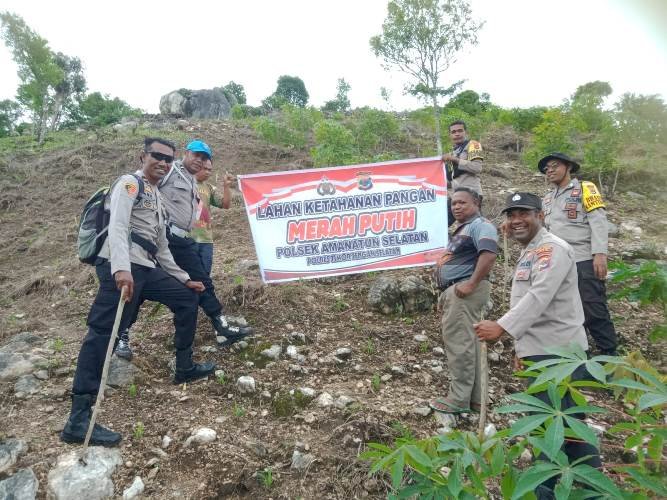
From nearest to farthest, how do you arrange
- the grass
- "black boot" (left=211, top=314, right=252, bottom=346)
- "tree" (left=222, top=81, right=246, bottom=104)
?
the grass
"black boot" (left=211, top=314, right=252, bottom=346)
"tree" (left=222, top=81, right=246, bottom=104)

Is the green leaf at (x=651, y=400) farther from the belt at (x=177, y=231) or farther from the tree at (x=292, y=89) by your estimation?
the tree at (x=292, y=89)

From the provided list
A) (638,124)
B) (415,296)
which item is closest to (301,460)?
(415,296)

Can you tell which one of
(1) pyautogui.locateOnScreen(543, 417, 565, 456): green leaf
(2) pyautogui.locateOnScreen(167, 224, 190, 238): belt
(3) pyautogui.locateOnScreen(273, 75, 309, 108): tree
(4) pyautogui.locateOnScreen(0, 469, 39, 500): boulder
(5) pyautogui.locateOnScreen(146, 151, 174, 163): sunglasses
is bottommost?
(4) pyautogui.locateOnScreen(0, 469, 39, 500): boulder

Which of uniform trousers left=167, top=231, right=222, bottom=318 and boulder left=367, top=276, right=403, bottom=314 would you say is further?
boulder left=367, top=276, right=403, bottom=314

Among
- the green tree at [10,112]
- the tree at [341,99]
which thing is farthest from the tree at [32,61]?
the tree at [341,99]

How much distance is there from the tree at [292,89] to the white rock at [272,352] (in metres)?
41.5

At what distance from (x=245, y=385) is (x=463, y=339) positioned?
1.60 meters

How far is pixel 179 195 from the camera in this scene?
3637mm

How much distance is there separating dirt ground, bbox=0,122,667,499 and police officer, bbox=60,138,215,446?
0.30m

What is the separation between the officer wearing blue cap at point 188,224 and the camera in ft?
11.9

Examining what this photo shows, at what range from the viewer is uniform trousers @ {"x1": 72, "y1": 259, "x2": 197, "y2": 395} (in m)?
2.70

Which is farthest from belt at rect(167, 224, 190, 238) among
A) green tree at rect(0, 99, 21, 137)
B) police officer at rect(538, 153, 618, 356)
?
green tree at rect(0, 99, 21, 137)

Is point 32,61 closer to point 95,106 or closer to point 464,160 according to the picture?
point 95,106

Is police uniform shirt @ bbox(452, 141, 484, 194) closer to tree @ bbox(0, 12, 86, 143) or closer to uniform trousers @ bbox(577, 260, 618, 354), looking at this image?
uniform trousers @ bbox(577, 260, 618, 354)
